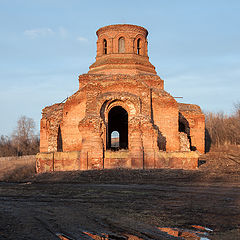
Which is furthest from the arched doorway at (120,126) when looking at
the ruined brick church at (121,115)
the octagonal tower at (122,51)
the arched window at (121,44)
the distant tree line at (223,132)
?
the distant tree line at (223,132)

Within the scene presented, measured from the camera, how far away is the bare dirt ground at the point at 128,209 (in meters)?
5.68

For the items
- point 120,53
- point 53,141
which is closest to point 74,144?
point 53,141

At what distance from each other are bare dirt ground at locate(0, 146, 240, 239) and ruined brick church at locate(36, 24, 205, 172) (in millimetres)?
2460

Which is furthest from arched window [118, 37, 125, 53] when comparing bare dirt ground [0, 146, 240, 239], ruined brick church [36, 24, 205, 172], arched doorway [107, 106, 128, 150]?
bare dirt ground [0, 146, 240, 239]

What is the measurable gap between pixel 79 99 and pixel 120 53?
5586 mm

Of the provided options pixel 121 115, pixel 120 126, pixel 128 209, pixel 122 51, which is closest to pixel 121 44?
pixel 122 51

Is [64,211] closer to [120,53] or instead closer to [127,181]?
[127,181]

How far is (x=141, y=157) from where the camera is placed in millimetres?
15531

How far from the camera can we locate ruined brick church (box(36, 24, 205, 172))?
51.9 ft

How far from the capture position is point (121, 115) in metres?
25.4

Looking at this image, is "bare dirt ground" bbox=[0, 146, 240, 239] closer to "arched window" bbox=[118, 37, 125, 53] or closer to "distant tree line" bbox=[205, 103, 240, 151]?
"arched window" bbox=[118, 37, 125, 53]

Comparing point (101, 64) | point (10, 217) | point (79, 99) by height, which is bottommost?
point (10, 217)

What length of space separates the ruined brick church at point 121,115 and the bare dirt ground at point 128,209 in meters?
2.46

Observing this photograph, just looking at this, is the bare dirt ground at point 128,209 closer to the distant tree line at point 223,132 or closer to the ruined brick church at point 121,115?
the ruined brick church at point 121,115
